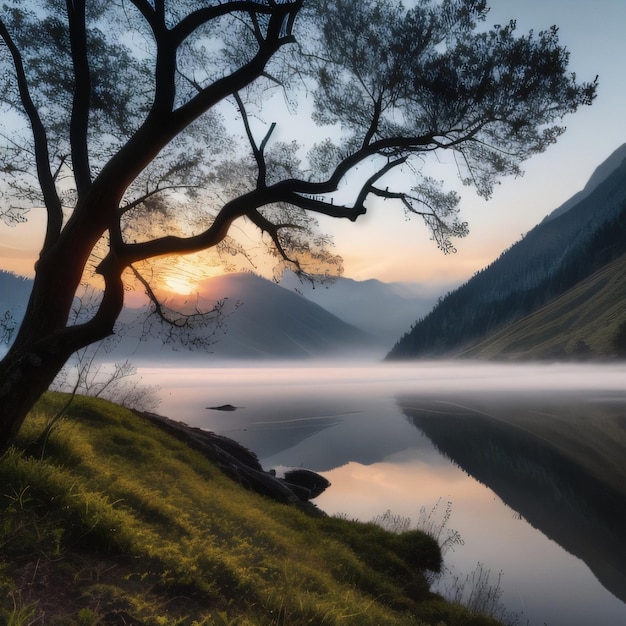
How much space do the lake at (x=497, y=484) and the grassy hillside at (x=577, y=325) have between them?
87146 mm

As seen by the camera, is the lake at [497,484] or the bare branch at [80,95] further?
the lake at [497,484]

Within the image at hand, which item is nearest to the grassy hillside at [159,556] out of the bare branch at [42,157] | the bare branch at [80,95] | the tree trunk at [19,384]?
the tree trunk at [19,384]

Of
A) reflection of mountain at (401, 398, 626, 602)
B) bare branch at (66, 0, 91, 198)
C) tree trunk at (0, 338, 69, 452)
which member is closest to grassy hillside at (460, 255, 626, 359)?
reflection of mountain at (401, 398, 626, 602)

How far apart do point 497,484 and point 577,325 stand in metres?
156

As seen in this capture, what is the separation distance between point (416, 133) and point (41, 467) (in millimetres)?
10376

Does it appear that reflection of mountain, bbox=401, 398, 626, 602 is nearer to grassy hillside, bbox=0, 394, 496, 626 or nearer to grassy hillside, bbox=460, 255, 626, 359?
grassy hillside, bbox=0, 394, 496, 626

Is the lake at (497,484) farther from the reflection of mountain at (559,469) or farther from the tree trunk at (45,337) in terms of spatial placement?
the tree trunk at (45,337)

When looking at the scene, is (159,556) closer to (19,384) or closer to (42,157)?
(19,384)

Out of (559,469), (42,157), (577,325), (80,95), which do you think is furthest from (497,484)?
(577,325)

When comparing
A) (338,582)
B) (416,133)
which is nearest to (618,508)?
(338,582)

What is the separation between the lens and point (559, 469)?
3356cm

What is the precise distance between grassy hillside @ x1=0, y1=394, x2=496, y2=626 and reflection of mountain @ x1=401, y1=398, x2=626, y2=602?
12408mm

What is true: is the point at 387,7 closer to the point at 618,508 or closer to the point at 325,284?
the point at 325,284

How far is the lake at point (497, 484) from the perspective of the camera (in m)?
16.6
